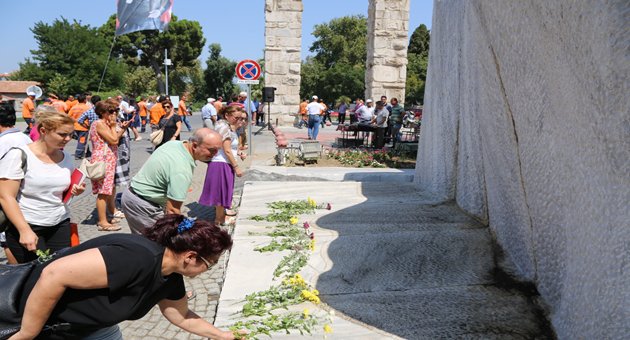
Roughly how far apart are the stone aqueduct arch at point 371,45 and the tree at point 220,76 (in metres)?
35.1

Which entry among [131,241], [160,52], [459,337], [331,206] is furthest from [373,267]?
[160,52]

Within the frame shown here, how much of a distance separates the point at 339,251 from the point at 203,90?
176ft

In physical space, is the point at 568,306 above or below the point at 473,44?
below

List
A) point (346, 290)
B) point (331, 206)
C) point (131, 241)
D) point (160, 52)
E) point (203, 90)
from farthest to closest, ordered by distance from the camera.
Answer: point (203, 90), point (160, 52), point (331, 206), point (346, 290), point (131, 241)

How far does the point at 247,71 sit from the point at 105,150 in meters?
6.41

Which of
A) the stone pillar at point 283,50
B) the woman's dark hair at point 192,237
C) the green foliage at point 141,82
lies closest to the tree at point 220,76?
the green foliage at point 141,82

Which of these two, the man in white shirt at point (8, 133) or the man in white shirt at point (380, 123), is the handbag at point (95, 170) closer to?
the man in white shirt at point (8, 133)

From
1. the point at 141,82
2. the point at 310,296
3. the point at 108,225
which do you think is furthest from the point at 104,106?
the point at 141,82

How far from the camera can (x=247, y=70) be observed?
453 inches

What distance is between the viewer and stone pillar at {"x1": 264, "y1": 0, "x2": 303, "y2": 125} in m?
17.5

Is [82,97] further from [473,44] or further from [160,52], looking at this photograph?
[160,52]

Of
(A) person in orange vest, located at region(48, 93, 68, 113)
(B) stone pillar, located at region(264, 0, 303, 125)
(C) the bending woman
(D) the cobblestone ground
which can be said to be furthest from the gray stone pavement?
(B) stone pillar, located at region(264, 0, 303, 125)

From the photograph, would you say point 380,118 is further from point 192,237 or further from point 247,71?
point 192,237

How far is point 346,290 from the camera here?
365 centimetres
